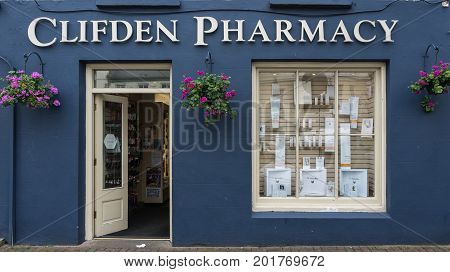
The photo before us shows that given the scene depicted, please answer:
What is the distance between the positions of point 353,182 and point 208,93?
2.84 meters

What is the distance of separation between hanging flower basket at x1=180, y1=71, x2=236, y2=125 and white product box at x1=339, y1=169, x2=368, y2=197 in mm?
2306

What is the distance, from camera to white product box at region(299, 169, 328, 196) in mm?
6078

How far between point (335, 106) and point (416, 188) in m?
1.77

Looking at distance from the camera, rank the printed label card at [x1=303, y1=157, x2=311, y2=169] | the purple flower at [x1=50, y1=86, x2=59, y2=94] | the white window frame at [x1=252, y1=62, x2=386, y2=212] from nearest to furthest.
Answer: the purple flower at [x1=50, y1=86, x2=59, y2=94] → the white window frame at [x1=252, y1=62, x2=386, y2=212] → the printed label card at [x1=303, y1=157, x2=311, y2=169]

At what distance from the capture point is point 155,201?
9.04 metres

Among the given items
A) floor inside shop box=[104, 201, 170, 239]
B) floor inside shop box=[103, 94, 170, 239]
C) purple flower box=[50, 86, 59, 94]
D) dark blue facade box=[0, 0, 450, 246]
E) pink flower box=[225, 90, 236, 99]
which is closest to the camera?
pink flower box=[225, 90, 236, 99]

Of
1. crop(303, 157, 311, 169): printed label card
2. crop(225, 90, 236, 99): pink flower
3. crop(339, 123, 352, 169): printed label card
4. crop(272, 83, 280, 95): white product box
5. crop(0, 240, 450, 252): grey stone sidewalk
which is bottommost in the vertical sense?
crop(0, 240, 450, 252): grey stone sidewalk

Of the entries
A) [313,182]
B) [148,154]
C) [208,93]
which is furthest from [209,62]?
[148,154]

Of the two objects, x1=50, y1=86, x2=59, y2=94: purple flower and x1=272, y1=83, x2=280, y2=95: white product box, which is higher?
→ x1=272, y1=83, x2=280, y2=95: white product box

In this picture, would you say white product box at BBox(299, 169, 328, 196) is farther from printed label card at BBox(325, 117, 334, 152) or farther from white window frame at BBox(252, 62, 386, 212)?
printed label card at BBox(325, 117, 334, 152)

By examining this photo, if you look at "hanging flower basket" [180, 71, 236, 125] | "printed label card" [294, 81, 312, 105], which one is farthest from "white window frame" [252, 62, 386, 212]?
"hanging flower basket" [180, 71, 236, 125]

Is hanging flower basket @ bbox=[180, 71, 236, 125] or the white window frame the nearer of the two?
hanging flower basket @ bbox=[180, 71, 236, 125]

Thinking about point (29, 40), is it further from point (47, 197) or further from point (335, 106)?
point (335, 106)

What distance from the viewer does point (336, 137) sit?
6.04 meters
